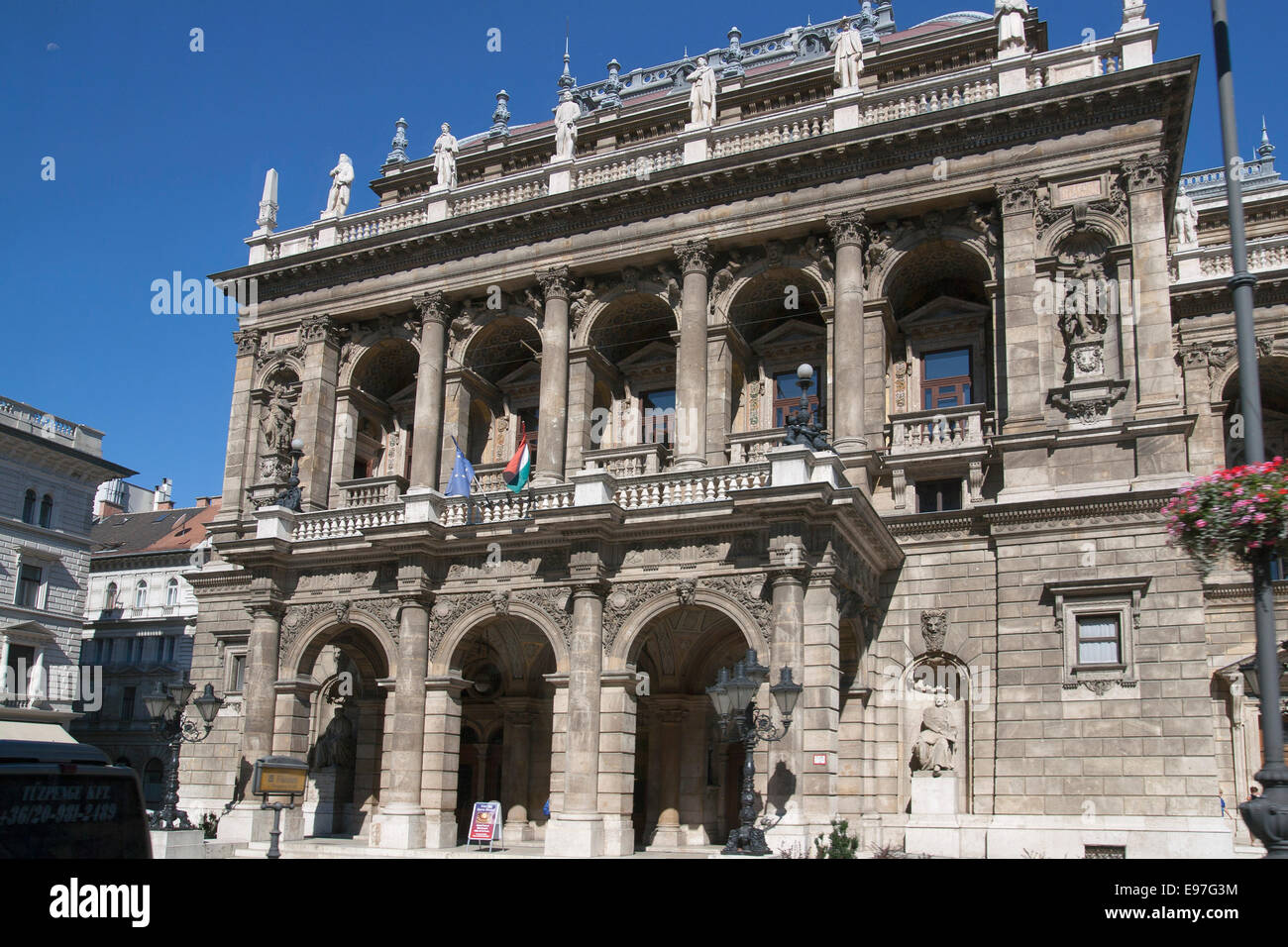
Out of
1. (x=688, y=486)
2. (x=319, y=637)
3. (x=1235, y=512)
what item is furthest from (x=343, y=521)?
(x=1235, y=512)

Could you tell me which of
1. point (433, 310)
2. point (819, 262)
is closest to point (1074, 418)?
Result: point (819, 262)

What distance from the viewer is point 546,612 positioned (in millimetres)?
26078

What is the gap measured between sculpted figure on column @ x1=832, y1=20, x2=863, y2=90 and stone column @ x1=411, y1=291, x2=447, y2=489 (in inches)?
512

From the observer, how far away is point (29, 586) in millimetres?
51250

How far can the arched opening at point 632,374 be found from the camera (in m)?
32.3

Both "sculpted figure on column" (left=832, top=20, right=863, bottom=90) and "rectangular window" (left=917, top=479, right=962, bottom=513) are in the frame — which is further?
"sculpted figure on column" (left=832, top=20, right=863, bottom=90)

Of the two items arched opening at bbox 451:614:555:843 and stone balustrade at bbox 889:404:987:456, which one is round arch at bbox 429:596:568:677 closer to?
arched opening at bbox 451:614:555:843

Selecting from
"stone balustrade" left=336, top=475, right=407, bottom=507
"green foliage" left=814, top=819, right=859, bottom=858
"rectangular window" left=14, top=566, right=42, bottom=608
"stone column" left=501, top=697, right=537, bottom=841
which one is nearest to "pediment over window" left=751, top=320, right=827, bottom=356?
"stone balustrade" left=336, top=475, right=407, bottom=507

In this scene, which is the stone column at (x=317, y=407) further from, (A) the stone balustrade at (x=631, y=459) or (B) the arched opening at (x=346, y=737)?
(A) the stone balustrade at (x=631, y=459)

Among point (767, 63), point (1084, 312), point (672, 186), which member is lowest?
point (1084, 312)

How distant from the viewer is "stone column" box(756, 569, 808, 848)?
21.6 meters

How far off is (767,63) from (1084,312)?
57.7ft

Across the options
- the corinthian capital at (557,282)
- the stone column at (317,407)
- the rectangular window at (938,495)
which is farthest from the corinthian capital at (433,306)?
the rectangular window at (938,495)

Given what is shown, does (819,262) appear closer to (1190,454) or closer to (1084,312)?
(1084,312)
